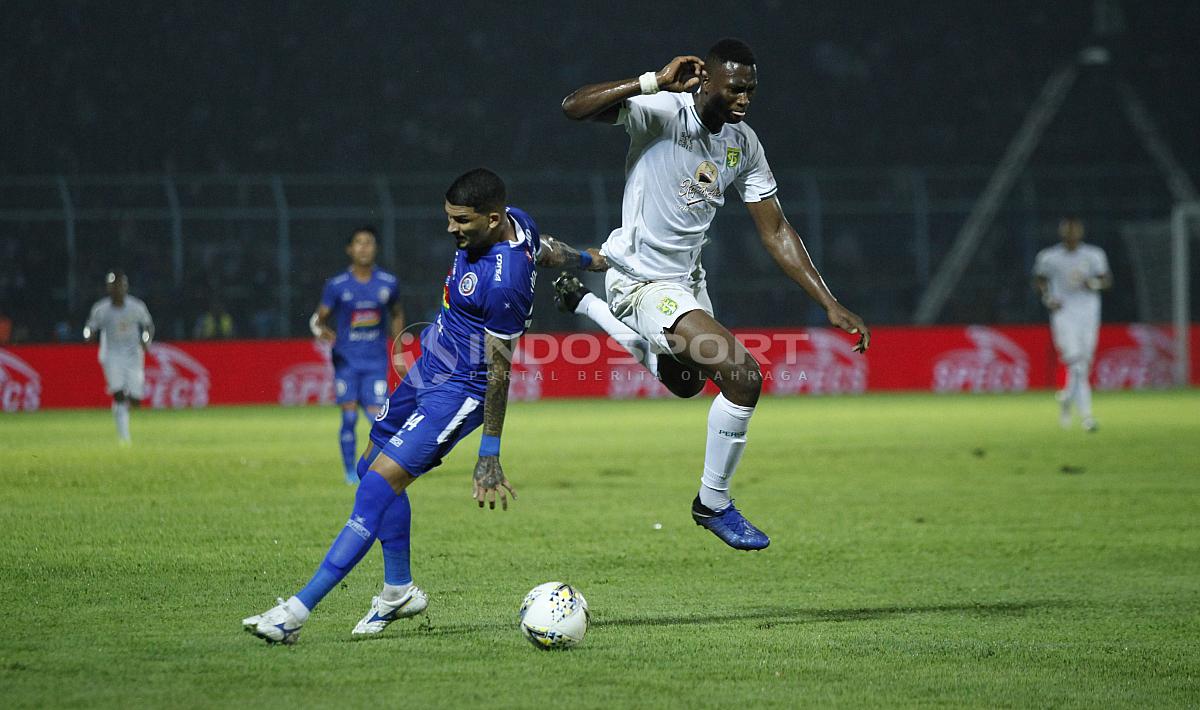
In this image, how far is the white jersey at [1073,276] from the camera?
18734 millimetres

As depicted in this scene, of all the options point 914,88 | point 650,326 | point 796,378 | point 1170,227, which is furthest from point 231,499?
point 914,88

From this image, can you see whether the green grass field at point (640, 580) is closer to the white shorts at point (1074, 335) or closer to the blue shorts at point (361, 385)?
the blue shorts at point (361, 385)

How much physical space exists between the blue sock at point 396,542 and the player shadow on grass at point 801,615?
0.25 metres

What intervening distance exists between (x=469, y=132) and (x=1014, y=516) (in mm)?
23622

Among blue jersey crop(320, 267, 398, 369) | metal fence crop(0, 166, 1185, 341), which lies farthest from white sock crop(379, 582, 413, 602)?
metal fence crop(0, 166, 1185, 341)

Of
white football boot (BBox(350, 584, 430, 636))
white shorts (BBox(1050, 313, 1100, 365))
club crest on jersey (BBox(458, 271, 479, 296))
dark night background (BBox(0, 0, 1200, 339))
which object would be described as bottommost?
white football boot (BBox(350, 584, 430, 636))

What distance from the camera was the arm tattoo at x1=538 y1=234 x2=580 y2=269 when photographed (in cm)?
674

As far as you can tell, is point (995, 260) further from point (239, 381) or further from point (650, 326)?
point (650, 326)

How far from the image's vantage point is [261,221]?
80.6 ft

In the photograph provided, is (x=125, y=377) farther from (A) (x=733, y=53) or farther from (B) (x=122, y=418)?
(A) (x=733, y=53)

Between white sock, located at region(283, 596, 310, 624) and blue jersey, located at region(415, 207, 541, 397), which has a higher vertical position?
blue jersey, located at region(415, 207, 541, 397)

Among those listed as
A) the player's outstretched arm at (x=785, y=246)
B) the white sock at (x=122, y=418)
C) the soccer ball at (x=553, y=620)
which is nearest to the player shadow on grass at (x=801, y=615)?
the soccer ball at (x=553, y=620)

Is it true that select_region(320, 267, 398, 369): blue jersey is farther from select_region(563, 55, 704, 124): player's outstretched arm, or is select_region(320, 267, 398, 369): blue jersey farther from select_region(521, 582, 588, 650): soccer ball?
select_region(521, 582, 588, 650): soccer ball

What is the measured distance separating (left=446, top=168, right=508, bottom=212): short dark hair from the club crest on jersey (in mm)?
297
